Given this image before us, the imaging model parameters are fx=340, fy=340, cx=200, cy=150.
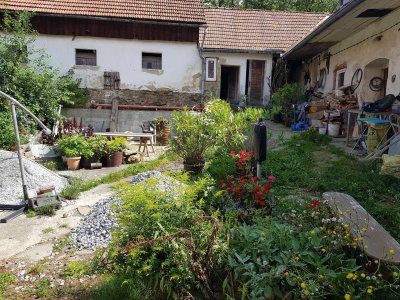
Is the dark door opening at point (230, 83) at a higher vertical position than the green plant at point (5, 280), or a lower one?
higher

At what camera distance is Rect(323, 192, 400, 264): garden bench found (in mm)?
2694

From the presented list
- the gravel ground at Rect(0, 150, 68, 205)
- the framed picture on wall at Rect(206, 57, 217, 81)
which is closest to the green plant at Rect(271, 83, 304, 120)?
the framed picture on wall at Rect(206, 57, 217, 81)

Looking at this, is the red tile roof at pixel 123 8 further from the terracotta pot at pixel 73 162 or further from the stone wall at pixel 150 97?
the terracotta pot at pixel 73 162

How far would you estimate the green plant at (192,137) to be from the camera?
624 cm

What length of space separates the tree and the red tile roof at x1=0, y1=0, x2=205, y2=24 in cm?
84

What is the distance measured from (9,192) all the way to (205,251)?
521 centimetres

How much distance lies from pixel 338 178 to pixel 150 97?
35.8 feet

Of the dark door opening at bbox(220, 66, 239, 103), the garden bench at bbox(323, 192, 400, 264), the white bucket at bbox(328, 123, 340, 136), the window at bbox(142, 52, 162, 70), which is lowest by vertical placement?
the garden bench at bbox(323, 192, 400, 264)

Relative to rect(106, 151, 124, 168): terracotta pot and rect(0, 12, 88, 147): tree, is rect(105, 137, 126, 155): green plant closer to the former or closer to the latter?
rect(106, 151, 124, 168): terracotta pot

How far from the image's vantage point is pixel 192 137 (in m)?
6.27

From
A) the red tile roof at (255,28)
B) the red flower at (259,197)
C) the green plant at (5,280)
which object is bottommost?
the green plant at (5,280)

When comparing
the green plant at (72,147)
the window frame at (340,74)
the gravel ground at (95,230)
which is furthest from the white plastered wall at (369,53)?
the green plant at (72,147)

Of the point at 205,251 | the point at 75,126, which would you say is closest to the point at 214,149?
the point at 205,251

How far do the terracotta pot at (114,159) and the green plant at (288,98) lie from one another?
272 inches
